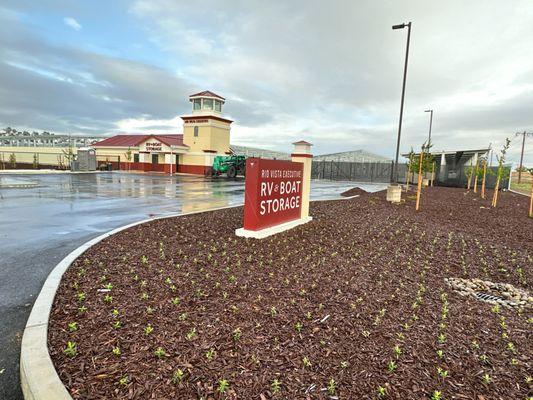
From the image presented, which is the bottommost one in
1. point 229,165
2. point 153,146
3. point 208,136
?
point 229,165

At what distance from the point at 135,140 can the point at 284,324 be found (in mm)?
51682

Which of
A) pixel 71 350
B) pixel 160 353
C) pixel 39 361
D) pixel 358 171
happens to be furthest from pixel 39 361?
pixel 358 171

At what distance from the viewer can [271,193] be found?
7.75 m

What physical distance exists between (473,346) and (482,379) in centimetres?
54

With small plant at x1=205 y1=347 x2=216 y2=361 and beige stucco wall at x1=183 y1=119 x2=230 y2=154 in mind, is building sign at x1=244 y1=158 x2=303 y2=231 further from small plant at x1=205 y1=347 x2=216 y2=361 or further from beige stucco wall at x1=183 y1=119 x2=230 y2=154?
beige stucco wall at x1=183 y1=119 x2=230 y2=154

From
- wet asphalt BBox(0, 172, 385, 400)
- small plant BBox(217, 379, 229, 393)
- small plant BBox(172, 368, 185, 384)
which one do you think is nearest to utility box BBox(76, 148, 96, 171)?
wet asphalt BBox(0, 172, 385, 400)

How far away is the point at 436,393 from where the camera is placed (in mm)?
2477

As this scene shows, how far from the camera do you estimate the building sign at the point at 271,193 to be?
7.16 m

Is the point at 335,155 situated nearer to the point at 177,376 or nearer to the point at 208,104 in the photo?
the point at 208,104

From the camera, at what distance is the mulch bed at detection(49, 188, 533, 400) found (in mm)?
2602

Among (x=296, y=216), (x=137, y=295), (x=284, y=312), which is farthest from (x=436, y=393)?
(x=296, y=216)

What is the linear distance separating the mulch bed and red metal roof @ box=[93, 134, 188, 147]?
37635mm

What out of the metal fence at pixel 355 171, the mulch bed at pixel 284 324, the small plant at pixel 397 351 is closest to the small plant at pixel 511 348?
the mulch bed at pixel 284 324

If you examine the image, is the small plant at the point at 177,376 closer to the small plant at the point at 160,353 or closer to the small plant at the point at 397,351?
the small plant at the point at 160,353
